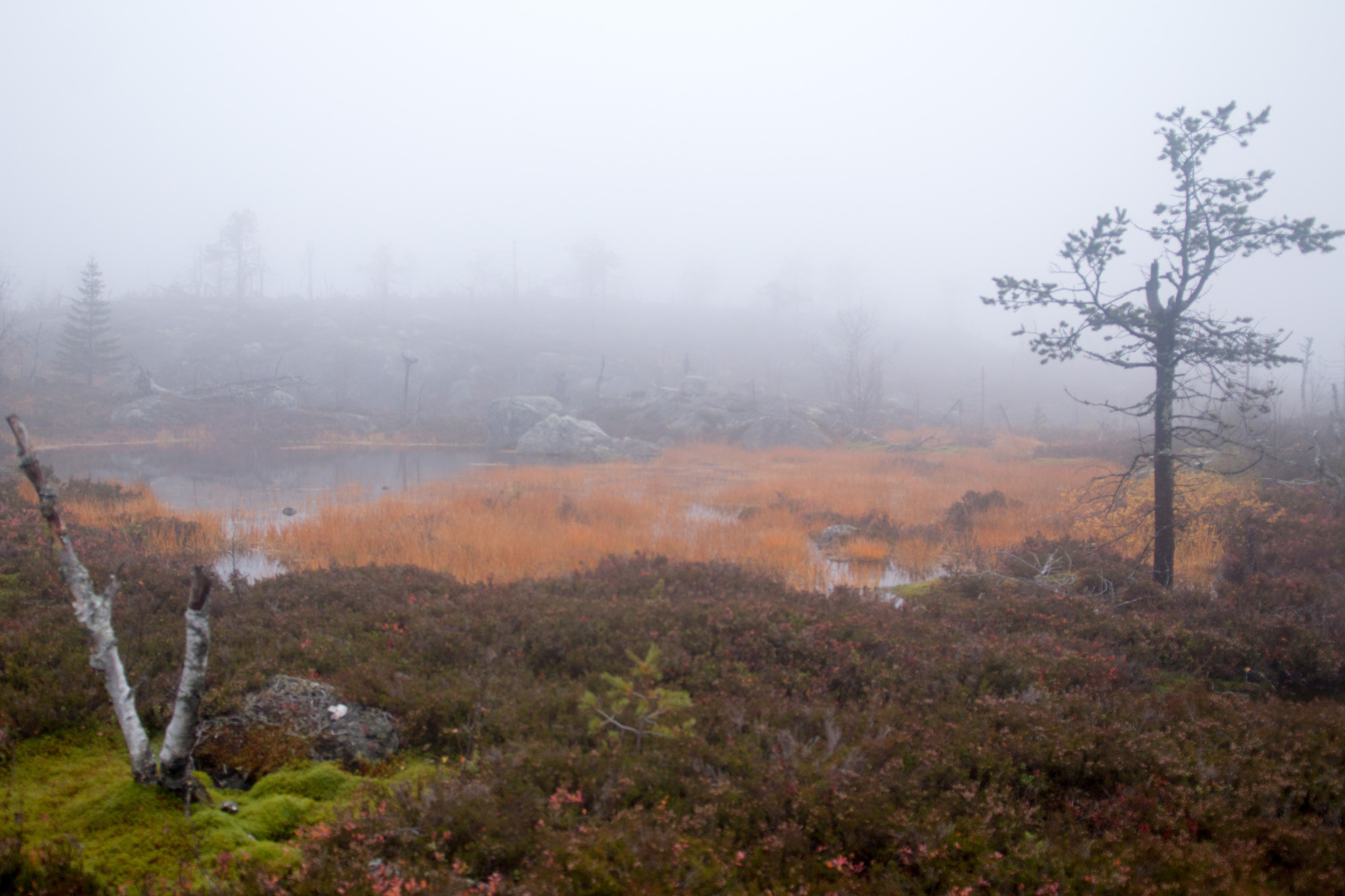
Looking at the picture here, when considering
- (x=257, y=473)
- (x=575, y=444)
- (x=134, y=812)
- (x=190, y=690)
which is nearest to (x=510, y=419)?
(x=575, y=444)

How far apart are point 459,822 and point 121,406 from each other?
47442 millimetres

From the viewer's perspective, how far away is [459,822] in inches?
138

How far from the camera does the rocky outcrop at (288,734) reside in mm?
4387

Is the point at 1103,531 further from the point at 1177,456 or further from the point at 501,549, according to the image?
the point at 501,549

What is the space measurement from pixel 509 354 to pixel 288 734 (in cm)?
6284

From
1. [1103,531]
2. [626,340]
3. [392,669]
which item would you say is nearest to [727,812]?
[392,669]

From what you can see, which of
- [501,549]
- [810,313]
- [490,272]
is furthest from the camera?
[490,272]

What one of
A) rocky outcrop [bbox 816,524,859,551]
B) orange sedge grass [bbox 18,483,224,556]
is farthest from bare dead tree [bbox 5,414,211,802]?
rocky outcrop [bbox 816,524,859,551]

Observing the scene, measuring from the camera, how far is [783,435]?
38.7 metres

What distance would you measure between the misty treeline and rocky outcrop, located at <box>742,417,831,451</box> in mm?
5634

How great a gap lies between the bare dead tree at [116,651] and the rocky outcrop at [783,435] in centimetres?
3447

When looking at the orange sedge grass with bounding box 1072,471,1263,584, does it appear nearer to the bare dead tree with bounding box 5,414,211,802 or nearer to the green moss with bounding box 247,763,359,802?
the green moss with bounding box 247,763,359,802

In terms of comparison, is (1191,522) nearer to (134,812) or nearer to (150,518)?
(134,812)

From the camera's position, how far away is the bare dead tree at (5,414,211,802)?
3.32 m
